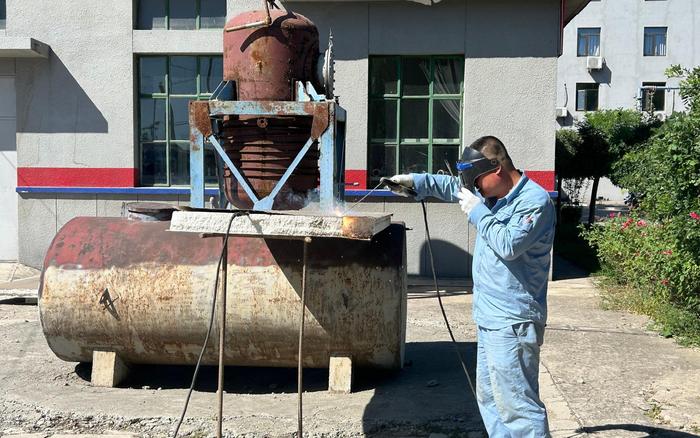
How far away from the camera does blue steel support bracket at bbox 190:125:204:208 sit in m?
5.87

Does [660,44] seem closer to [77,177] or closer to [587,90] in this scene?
[587,90]

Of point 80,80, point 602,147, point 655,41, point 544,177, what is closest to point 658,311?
point 544,177

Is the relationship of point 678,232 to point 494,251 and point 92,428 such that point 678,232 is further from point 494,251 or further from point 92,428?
point 92,428

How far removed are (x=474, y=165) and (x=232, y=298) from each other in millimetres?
2186

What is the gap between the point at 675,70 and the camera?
720 cm

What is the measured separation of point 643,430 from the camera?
4.52m

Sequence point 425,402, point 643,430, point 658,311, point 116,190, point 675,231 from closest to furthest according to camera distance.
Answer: point 643,430 → point 425,402 → point 675,231 → point 658,311 → point 116,190

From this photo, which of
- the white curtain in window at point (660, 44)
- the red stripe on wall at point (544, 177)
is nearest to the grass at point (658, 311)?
the red stripe on wall at point (544, 177)

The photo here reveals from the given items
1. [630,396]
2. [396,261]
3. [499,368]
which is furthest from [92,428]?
[630,396]

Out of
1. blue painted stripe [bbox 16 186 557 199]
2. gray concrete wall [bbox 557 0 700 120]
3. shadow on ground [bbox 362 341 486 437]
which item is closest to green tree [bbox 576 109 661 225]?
blue painted stripe [bbox 16 186 557 199]

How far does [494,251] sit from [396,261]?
5.57 ft

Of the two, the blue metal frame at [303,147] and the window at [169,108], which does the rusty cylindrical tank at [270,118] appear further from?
the window at [169,108]

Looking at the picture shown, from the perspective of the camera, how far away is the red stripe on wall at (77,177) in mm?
11359

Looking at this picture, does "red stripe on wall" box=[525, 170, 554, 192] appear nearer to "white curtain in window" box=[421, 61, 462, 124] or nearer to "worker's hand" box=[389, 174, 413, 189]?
"white curtain in window" box=[421, 61, 462, 124]
